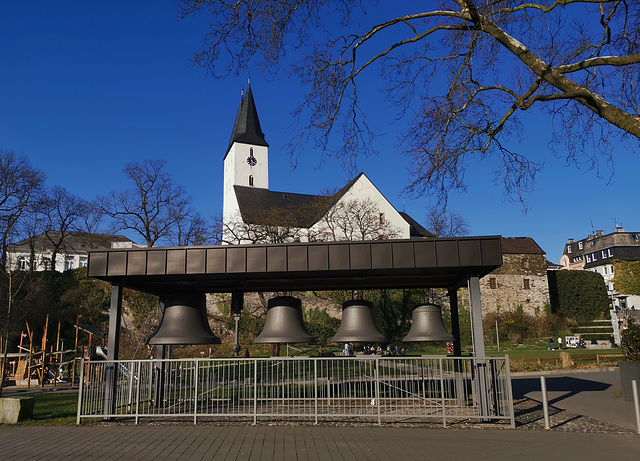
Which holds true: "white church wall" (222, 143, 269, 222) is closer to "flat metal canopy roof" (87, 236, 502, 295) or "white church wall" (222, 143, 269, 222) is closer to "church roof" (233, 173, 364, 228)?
"church roof" (233, 173, 364, 228)

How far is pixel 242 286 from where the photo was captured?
1218cm

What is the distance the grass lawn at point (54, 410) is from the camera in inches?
400

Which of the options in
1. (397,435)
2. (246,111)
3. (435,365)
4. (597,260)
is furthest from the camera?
(597,260)

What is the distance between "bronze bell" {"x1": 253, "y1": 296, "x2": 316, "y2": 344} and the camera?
9.97 m

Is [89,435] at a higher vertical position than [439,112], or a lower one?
lower

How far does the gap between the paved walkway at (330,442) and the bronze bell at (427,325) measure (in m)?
2.26

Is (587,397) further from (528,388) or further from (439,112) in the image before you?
(439,112)

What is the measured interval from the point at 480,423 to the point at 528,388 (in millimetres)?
7859

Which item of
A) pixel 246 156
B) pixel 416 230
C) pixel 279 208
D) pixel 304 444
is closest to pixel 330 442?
pixel 304 444

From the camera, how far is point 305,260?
9891mm

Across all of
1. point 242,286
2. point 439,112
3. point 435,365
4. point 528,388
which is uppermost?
point 439,112

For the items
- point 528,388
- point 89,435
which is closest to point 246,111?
point 528,388

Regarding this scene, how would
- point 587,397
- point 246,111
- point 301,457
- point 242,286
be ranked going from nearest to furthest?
point 301,457 < point 242,286 < point 587,397 < point 246,111

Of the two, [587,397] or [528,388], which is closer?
[587,397]
